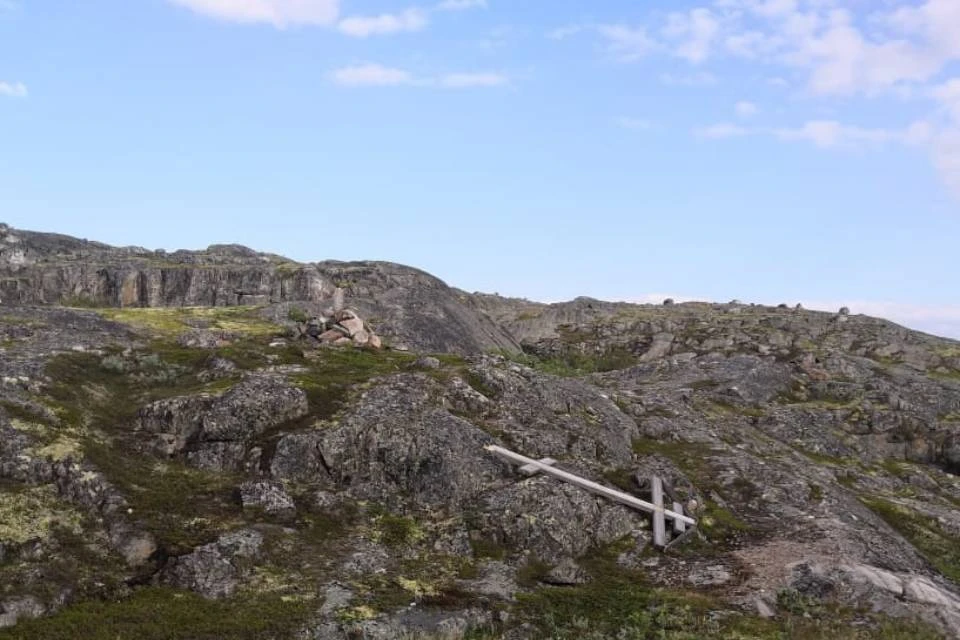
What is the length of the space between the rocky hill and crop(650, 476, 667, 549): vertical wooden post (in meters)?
0.50

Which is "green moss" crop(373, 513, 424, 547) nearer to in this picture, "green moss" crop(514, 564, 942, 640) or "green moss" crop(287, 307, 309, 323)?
"green moss" crop(514, 564, 942, 640)

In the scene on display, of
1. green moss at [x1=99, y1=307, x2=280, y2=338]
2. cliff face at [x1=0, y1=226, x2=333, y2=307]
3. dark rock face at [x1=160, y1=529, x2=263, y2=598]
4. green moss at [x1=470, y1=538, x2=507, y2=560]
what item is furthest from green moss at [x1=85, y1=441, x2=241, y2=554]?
cliff face at [x1=0, y1=226, x2=333, y2=307]

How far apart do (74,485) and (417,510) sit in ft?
44.9

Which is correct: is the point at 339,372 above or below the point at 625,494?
above

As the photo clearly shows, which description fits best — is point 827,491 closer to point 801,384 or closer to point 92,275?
point 801,384

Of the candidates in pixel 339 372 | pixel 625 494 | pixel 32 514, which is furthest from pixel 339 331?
pixel 32 514

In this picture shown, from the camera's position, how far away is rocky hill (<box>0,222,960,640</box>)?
2300 centimetres

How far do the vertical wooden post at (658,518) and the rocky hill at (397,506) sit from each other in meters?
0.50

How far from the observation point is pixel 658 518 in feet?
102

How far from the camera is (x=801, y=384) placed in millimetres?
76812

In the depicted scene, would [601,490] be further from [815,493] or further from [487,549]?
[815,493]

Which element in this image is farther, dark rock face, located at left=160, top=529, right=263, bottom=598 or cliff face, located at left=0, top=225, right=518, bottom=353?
cliff face, located at left=0, top=225, right=518, bottom=353

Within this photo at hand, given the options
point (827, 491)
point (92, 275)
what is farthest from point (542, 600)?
point (92, 275)

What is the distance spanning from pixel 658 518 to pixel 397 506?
12.0 m
